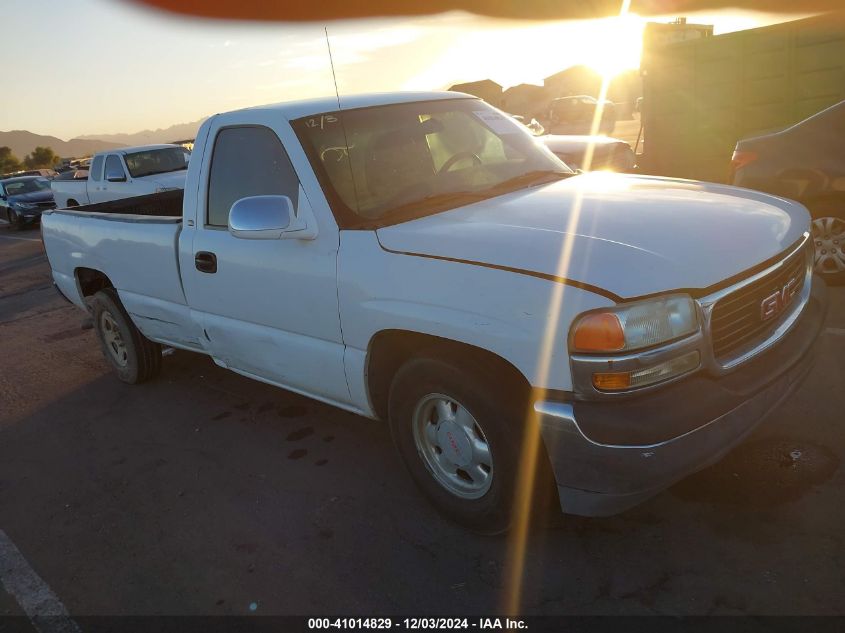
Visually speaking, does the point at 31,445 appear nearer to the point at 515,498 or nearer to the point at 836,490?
the point at 515,498

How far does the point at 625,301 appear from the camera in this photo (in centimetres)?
244

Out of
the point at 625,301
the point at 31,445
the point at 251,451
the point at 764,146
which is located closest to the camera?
the point at 625,301

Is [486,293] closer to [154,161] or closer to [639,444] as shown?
[639,444]

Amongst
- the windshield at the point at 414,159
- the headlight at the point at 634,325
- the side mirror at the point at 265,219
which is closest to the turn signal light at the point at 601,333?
the headlight at the point at 634,325

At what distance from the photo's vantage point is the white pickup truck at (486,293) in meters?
2.50

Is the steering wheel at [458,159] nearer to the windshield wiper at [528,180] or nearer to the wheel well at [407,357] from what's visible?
the windshield wiper at [528,180]

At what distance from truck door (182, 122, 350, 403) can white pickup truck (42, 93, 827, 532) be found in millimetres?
14

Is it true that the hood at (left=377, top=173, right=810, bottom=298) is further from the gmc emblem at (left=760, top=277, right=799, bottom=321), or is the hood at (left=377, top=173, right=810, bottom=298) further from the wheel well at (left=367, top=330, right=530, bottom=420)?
the wheel well at (left=367, top=330, right=530, bottom=420)

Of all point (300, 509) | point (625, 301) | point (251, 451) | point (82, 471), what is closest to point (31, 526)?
point (82, 471)

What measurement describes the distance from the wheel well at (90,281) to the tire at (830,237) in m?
5.67

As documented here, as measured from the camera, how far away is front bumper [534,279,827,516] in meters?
2.46

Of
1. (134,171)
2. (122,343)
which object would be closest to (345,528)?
(122,343)

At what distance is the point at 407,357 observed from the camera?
321cm

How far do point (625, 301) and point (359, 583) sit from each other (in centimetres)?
159
